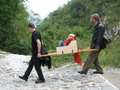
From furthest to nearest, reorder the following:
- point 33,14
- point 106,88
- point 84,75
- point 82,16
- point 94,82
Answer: point 82,16, point 33,14, point 84,75, point 94,82, point 106,88

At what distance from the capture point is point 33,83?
5.00 meters

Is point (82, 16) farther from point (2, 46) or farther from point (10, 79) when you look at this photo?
point (10, 79)

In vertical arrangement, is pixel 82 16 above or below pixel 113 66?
above

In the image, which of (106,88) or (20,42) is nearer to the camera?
(106,88)

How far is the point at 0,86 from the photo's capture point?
453 cm

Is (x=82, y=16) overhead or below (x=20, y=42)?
overhead

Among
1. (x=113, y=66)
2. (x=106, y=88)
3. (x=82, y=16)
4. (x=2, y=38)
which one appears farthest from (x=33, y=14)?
(x=106, y=88)

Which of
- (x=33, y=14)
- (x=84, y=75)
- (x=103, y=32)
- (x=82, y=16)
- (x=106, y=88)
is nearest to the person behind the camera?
(x=106, y=88)

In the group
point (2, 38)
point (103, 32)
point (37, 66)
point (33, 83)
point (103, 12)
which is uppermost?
point (103, 12)

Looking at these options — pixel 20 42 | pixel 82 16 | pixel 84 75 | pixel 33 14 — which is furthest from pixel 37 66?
pixel 82 16

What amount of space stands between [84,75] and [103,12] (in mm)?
28786

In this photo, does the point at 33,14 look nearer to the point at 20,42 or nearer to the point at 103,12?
the point at 103,12

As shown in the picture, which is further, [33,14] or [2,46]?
[33,14]

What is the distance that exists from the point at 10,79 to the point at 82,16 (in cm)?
3966
